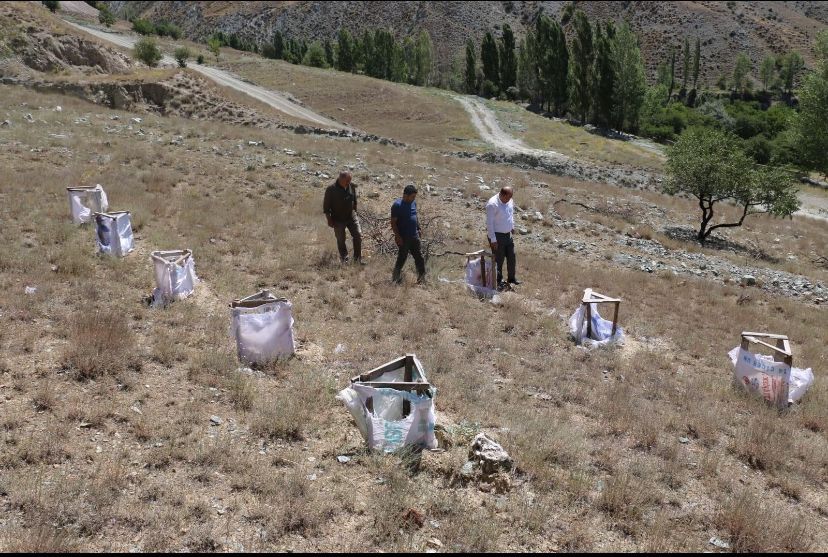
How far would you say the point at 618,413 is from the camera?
597 centimetres

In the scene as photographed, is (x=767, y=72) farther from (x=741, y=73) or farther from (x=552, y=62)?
(x=552, y=62)

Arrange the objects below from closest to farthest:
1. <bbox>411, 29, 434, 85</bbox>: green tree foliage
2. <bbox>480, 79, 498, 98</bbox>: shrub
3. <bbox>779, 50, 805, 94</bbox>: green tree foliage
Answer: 1. <bbox>480, 79, 498, 98</bbox>: shrub
2. <bbox>411, 29, 434, 85</bbox>: green tree foliage
3. <bbox>779, 50, 805, 94</bbox>: green tree foliage

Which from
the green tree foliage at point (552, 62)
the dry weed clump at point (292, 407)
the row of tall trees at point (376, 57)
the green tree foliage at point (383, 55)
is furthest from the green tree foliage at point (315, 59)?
the dry weed clump at point (292, 407)

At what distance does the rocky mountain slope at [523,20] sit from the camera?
124000 mm

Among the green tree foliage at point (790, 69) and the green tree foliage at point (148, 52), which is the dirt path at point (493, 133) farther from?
the green tree foliage at point (790, 69)

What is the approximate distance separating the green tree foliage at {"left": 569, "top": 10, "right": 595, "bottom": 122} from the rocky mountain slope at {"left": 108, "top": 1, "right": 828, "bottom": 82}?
205 feet

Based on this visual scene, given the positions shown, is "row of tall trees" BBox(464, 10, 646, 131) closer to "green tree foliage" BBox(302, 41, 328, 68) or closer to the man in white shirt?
"green tree foliage" BBox(302, 41, 328, 68)

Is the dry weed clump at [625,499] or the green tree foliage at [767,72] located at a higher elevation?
the green tree foliage at [767,72]

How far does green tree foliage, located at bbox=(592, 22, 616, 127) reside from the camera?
199ft

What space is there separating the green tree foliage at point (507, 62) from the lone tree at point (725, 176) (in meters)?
64.6

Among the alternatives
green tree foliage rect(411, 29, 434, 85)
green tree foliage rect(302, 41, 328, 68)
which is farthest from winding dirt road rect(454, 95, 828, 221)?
green tree foliage rect(302, 41, 328, 68)

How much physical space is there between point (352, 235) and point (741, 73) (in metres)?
114

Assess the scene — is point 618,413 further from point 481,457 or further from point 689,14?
point 689,14

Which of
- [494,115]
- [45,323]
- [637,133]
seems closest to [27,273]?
[45,323]
